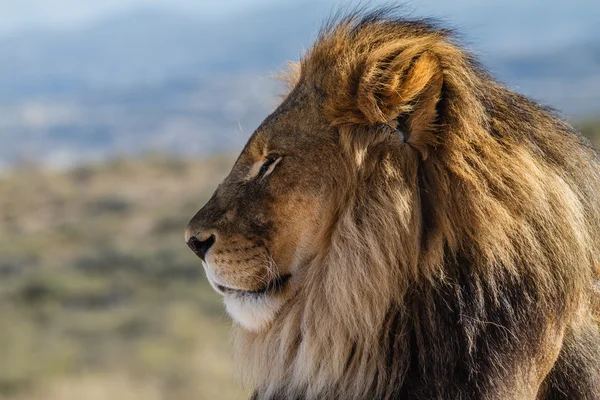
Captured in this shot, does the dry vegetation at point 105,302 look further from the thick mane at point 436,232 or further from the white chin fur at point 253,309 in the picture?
the thick mane at point 436,232

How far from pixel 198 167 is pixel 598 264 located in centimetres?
3916

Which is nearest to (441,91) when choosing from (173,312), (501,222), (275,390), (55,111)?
(501,222)

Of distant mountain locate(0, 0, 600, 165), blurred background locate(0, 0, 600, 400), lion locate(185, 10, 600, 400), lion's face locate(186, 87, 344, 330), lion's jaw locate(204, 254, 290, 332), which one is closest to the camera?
lion locate(185, 10, 600, 400)

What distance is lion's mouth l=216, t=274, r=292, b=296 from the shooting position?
3006mm

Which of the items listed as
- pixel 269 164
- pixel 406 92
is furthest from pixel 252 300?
pixel 406 92

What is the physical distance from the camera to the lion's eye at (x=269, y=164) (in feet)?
9.83

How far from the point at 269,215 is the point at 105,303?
17.5 metres

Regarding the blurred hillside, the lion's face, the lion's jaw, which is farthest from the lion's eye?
the blurred hillside

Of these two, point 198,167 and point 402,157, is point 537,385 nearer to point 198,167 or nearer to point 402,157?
point 402,157

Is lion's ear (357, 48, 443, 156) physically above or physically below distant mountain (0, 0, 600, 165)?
above

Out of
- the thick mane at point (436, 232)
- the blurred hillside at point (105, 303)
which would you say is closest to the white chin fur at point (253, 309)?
the thick mane at point (436, 232)

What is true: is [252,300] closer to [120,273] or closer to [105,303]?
[105,303]

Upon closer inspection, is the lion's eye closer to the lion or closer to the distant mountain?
the lion

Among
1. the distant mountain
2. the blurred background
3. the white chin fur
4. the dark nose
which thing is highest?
the dark nose
